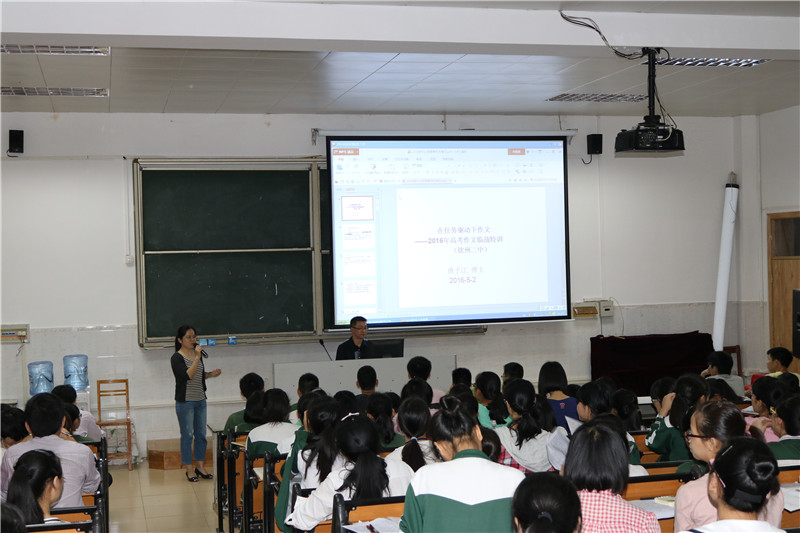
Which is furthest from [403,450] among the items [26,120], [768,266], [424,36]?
[768,266]

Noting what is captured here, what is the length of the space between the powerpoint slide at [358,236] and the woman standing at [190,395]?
1815 millimetres

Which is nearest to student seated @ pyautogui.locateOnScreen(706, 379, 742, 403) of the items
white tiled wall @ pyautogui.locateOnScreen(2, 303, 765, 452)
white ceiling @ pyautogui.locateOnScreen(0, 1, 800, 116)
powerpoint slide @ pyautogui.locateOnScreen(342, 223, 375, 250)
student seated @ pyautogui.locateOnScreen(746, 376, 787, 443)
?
student seated @ pyautogui.locateOnScreen(746, 376, 787, 443)

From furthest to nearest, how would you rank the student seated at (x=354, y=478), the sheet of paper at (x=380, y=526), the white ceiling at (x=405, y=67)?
the white ceiling at (x=405, y=67) < the student seated at (x=354, y=478) < the sheet of paper at (x=380, y=526)

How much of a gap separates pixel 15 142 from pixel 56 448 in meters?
4.50

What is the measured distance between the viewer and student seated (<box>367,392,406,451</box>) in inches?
172

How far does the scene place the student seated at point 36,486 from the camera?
3000 millimetres

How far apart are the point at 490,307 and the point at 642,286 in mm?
2023

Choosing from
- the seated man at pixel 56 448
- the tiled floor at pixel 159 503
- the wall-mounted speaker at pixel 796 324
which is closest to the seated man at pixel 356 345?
the tiled floor at pixel 159 503

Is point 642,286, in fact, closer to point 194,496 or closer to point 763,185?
point 763,185

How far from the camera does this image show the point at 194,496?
682 cm

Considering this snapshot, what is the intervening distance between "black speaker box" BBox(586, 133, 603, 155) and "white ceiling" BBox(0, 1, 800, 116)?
10.6 inches

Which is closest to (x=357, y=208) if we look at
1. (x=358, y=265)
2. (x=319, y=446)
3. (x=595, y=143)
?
(x=358, y=265)

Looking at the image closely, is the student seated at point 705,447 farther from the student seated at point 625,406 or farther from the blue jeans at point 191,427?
the blue jeans at point 191,427

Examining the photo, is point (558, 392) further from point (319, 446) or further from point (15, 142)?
point (15, 142)
